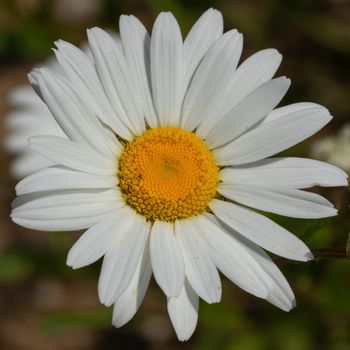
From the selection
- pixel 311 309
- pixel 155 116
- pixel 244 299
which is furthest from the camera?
pixel 244 299

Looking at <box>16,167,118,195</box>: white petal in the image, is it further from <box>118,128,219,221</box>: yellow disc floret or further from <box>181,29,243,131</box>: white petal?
<box>181,29,243,131</box>: white petal

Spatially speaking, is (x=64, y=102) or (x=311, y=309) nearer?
(x=64, y=102)

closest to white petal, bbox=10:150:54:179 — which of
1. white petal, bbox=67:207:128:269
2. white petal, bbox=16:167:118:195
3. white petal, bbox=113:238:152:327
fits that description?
white petal, bbox=16:167:118:195

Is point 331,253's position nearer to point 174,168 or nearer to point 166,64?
point 174,168

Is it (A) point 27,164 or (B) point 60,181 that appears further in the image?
(A) point 27,164

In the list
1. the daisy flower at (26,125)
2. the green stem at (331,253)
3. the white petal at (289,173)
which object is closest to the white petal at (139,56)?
the white petal at (289,173)

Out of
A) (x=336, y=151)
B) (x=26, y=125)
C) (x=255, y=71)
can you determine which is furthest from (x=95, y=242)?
(x=26, y=125)

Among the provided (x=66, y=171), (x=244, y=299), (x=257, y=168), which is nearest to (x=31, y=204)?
(x=66, y=171)

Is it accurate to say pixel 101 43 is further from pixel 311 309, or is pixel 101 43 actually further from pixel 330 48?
pixel 330 48
